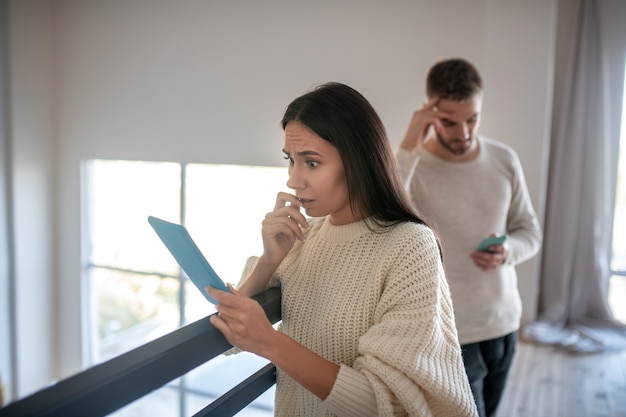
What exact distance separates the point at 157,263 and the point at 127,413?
171 centimetres

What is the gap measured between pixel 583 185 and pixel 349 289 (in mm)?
3720

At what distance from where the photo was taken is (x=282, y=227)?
0.98 metres


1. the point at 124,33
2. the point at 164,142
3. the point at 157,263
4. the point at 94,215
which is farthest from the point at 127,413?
the point at 124,33

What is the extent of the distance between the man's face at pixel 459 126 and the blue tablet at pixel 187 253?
1.09 meters

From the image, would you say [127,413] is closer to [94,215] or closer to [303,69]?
[94,215]

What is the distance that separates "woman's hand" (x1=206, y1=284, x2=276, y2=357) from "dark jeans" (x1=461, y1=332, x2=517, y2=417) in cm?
99

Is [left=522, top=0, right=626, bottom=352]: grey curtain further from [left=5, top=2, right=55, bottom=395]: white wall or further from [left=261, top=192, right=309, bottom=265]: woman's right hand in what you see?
[left=5, top=2, right=55, bottom=395]: white wall

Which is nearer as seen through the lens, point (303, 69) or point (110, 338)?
point (303, 69)

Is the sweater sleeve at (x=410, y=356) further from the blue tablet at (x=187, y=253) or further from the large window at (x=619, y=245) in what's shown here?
the large window at (x=619, y=245)

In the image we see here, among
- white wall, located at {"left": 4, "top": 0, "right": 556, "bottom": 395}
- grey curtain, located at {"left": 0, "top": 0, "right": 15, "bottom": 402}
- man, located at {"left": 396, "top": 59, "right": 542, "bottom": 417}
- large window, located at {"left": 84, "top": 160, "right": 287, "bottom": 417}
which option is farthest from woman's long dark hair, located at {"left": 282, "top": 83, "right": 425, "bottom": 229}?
grey curtain, located at {"left": 0, "top": 0, "right": 15, "bottom": 402}

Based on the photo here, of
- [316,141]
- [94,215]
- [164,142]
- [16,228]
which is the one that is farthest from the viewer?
[94,215]

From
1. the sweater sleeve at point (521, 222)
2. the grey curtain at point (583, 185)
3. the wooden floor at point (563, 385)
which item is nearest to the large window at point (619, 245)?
the grey curtain at point (583, 185)

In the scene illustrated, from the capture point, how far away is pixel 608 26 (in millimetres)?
3904

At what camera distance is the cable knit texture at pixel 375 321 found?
2.71 ft
